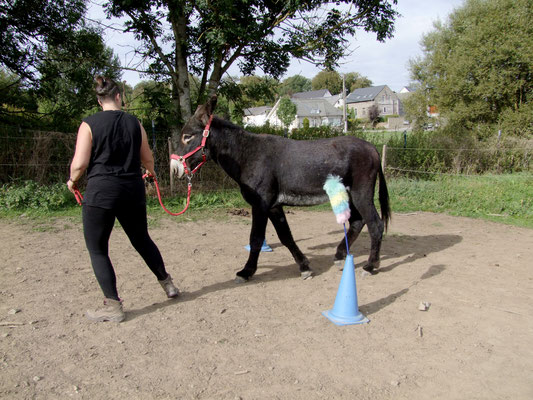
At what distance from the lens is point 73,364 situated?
262 cm

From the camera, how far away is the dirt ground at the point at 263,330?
246 centimetres

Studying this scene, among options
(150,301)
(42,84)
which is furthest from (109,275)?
(42,84)

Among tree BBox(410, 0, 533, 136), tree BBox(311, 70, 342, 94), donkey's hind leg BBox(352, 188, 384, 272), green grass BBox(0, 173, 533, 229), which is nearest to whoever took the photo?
donkey's hind leg BBox(352, 188, 384, 272)

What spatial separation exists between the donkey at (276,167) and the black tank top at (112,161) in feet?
3.71

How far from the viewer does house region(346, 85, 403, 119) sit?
73.9 m

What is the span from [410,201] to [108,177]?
Answer: 8398mm

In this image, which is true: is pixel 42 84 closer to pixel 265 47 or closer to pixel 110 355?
pixel 265 47

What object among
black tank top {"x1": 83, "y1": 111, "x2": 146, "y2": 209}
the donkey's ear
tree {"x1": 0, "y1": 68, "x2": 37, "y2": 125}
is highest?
tree {"x1": 0, "y1": 68, "x2": 37, "y2": 125}

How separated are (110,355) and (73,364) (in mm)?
249

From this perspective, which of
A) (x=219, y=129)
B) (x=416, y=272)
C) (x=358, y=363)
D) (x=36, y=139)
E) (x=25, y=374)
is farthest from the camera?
(x=36, y=139)

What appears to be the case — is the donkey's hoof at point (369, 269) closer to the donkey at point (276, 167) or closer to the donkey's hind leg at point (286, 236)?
the donkey at point (276, 167)

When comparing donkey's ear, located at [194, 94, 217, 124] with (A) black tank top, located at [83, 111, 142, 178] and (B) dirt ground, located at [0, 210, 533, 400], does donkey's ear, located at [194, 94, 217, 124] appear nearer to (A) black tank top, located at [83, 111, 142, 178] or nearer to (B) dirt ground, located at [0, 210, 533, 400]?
(A) black tank top, located at [83, 111, 142, 178]

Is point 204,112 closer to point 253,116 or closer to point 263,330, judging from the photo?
point 263,330

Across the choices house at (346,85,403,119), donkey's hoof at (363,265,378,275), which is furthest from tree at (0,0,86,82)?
house at (346,85,403,119)
